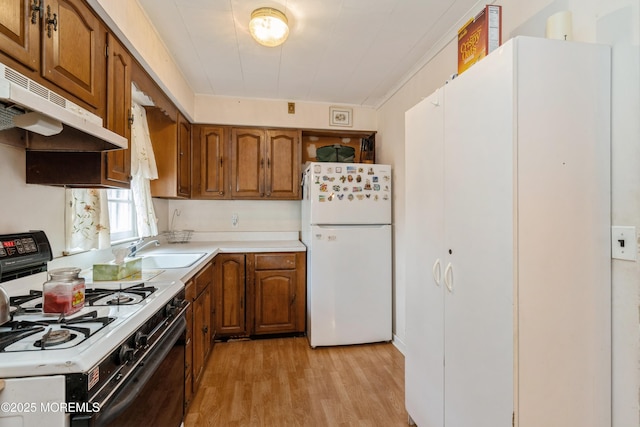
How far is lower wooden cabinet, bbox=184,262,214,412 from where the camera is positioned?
1839mm

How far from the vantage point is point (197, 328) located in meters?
2.06

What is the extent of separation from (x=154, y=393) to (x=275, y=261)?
1.78 meters

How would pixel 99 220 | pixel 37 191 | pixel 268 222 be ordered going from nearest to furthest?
pixel 37 191 < pixel 99 220 < pixel 268 222

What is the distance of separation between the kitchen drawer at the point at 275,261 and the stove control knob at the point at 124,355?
1.91 metres

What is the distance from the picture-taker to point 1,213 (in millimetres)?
1253

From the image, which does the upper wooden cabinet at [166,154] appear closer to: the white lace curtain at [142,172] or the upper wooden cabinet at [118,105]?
the white lace curtain at [142,172]

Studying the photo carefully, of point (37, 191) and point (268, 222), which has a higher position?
point (37, 191)

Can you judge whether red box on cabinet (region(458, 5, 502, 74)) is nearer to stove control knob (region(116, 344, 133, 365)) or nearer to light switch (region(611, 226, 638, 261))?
light switch (region(611, 226, 638, 261))

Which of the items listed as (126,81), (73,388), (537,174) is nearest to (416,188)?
(537,174)

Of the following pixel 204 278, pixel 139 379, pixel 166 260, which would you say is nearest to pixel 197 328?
pixel 204 278

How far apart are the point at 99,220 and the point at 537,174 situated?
2.20 metres

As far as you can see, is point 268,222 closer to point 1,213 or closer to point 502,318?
point 1,213

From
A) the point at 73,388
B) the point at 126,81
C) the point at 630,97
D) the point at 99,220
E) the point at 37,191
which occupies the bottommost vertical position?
the point at 73,388

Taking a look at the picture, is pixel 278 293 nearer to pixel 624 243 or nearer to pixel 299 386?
pixel 299 386
